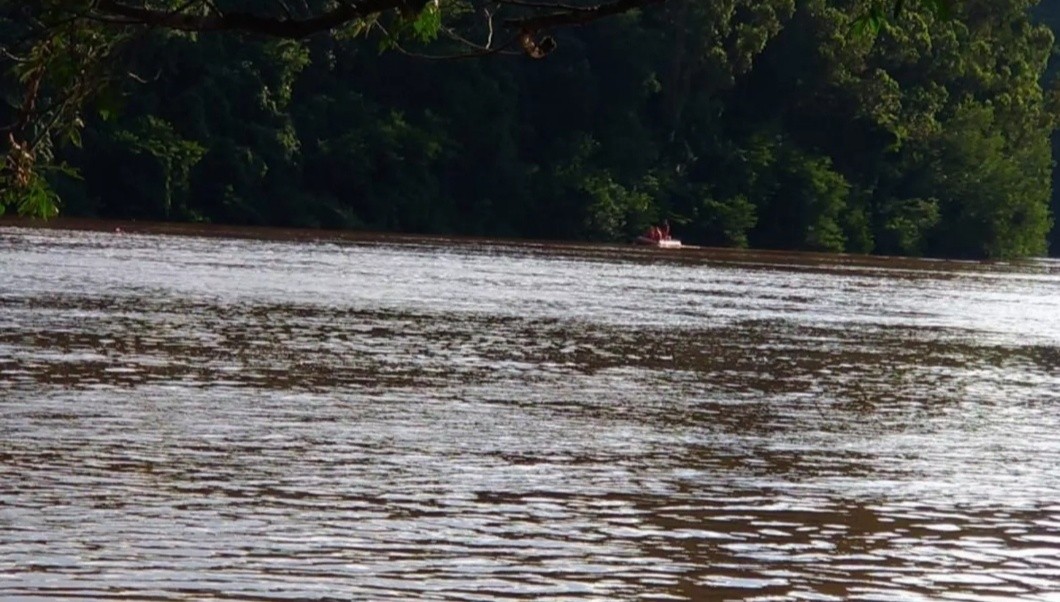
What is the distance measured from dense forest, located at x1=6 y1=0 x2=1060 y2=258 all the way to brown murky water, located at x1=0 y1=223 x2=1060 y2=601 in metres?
35.7

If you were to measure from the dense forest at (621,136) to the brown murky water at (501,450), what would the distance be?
3566 cm

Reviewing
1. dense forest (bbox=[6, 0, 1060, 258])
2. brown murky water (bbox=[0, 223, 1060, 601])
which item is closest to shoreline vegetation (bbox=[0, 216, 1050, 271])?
dense forest (bbox=[6, 0, 1060, 258])

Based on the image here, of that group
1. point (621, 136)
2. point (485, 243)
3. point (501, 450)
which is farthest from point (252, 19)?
point (621, 136)

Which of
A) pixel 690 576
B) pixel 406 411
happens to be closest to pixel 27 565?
pixel 690 576

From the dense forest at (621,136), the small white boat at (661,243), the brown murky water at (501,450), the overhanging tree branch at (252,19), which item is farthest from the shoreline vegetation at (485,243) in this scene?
the overhanging tree branch at (252,19)

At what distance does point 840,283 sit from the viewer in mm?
51625

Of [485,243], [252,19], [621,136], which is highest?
[621,136]

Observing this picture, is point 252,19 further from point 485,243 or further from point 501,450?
point 485,243

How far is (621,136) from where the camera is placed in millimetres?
80438

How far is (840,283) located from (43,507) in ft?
131

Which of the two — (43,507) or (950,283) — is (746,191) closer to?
(950,283)

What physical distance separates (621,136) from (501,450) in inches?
2530

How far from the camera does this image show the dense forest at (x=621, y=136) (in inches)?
2768

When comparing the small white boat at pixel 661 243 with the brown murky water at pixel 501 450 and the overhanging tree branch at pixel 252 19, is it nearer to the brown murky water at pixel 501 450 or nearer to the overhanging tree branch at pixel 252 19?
the brown murky water at pixel 501 450
